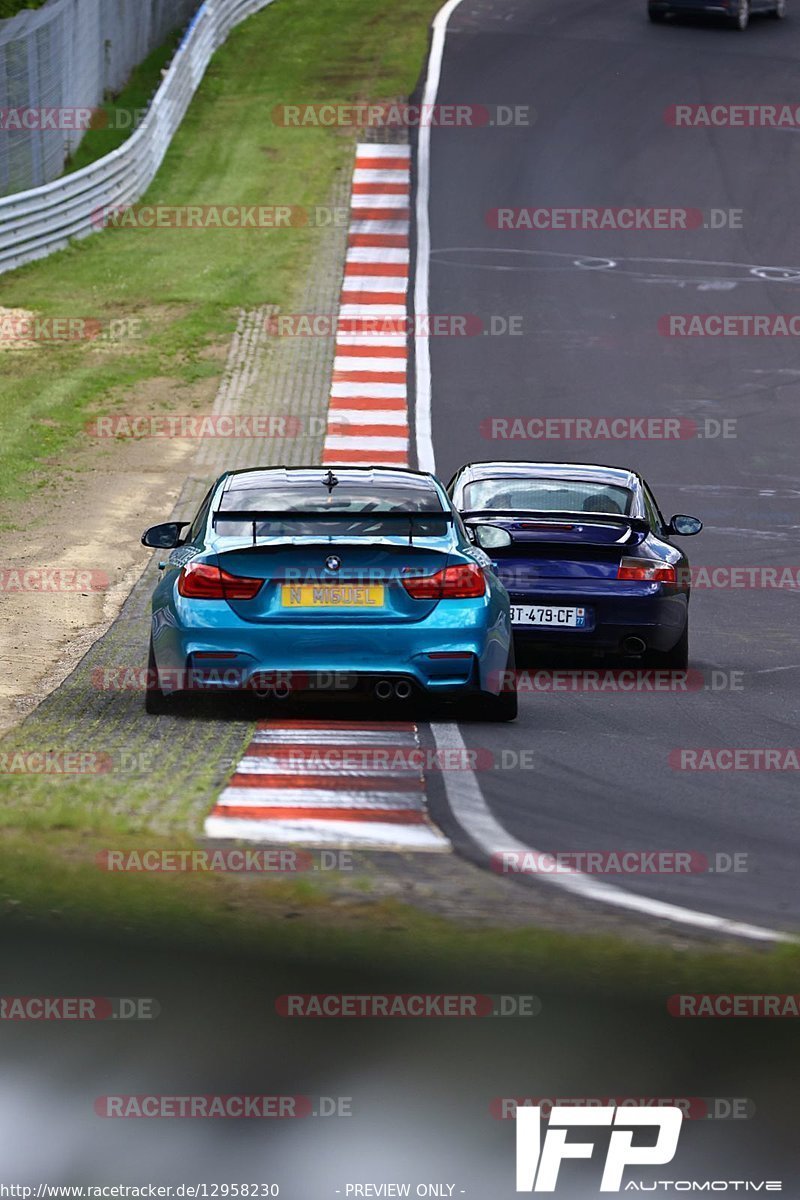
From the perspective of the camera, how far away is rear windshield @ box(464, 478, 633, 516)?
1284cm

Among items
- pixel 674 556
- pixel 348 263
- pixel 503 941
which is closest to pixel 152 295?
pixel 348 263

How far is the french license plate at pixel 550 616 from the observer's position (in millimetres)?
12164

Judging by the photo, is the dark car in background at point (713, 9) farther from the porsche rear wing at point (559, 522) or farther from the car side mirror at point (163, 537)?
the car side mirror at point (163, 537)

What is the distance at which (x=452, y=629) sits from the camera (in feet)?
31.8

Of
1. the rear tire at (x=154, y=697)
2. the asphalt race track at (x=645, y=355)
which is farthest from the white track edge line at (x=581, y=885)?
the rear tire at (x=154, y=697)

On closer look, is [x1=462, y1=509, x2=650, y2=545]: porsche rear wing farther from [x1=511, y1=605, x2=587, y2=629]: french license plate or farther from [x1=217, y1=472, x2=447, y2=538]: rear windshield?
[x1=217, y1=472, x2=447, y2=538]: rear windshield

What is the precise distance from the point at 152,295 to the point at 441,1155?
25.1 meters

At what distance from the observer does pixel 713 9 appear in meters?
42.6

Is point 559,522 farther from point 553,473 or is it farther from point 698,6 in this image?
point 698,6

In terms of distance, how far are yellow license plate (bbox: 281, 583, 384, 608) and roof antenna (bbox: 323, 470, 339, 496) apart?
79cm

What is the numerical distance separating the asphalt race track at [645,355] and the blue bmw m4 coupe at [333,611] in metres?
0.51

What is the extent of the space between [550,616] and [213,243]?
20.9m

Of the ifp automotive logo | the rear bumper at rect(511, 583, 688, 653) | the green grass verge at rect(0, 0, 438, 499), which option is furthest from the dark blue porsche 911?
the green grass verge at rect(0, 0, 438, 499)

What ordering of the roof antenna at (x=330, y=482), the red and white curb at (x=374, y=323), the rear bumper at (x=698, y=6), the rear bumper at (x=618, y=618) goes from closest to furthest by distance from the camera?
the roof antenna at (x=330, y=482) < the rear bumper at (x=618, y=618) < the red and white curb at (x=374, y=323) < the rear bumper at (x=698, y=6)
